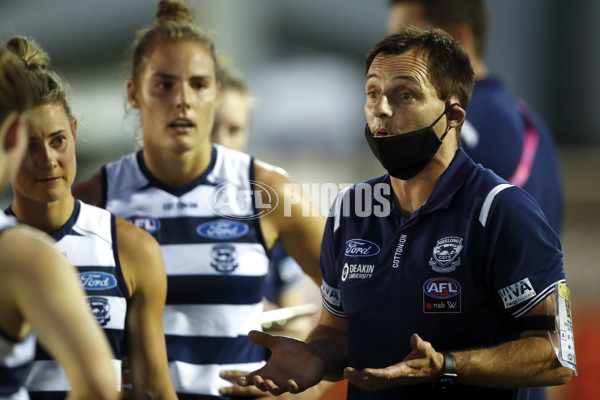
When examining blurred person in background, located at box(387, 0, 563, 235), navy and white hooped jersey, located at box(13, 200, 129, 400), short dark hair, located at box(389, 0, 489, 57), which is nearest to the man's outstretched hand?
navy and white hooped jersey, located at box(13, 200, 129, 400)

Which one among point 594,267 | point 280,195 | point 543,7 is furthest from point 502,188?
point 543,7

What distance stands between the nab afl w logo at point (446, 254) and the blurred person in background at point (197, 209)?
700mm

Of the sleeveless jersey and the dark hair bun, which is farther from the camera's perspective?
the dark hair bun

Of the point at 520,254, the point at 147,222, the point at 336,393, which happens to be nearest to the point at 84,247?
the point at 147,222

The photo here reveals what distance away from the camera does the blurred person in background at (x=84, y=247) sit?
2232 millimetres

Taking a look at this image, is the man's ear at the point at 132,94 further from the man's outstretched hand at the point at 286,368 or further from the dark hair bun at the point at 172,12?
the man's outstretched hand at the point at 286,368

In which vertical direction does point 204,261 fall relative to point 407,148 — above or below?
below

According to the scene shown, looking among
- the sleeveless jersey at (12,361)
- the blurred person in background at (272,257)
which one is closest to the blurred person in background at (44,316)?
the sleeveless jersey at (12,361)

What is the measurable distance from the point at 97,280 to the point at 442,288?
90cm

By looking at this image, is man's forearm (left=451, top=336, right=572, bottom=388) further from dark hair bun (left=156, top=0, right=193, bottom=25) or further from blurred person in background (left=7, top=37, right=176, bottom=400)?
dark hair bun (left=156, top=0, right=193, bottom=25)

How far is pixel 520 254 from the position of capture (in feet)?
6.60

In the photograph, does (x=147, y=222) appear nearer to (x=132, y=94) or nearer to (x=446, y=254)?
(x=132, y=94)

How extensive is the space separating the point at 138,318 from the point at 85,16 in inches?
419

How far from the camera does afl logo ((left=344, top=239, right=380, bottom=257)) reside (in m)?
2.23
